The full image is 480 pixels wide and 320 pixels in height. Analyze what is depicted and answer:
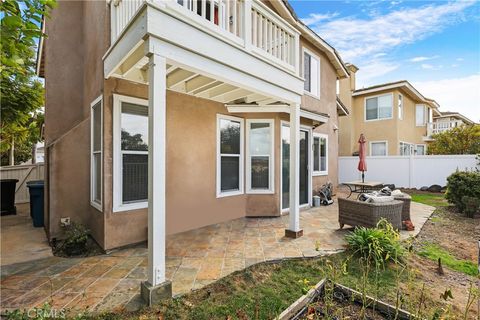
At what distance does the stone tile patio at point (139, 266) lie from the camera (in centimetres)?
299

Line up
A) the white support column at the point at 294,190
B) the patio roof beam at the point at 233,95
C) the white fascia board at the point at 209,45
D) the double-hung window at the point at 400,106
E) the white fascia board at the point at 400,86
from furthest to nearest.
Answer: the double-hung window at the point at 400,106 < the white fascia board at the point at 400,86 < the patio roof beam at the point at 233,95 < the white support column at the point at 294,190 < the white fascia board at the point at 209,45

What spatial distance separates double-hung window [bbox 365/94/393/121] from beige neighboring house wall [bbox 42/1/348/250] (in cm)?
1255

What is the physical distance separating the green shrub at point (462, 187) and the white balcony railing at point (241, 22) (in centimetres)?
742

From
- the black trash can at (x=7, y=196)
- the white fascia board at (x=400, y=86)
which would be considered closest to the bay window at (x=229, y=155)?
the black trash can at (x=7, y=196)

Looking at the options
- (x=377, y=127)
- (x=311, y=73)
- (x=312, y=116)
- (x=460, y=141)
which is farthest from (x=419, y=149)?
(x=312, y=116)

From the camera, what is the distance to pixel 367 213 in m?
5.15

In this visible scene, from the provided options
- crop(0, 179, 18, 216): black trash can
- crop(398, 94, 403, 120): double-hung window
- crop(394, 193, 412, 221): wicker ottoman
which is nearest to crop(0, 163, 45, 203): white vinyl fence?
crop(0, 179, 18, 216): black trash can

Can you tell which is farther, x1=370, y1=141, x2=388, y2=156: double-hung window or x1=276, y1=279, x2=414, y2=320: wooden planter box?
x1=370, y1=141, x2=388, y2=156: double-hung window

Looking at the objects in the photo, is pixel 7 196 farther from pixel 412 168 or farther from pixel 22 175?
pixel 412 168

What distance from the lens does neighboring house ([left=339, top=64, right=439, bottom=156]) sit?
15680 millimetres

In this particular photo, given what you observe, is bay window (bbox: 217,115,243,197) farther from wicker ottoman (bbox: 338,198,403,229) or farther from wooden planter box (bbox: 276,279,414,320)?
wooden planter box (bbox: 276,279,414,320)

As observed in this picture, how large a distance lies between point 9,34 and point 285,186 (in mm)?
6700

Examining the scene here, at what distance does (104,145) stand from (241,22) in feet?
11.3

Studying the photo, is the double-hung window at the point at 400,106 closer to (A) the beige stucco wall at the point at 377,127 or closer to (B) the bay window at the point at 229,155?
(A) the beige stucco wall at the point at 377,127
